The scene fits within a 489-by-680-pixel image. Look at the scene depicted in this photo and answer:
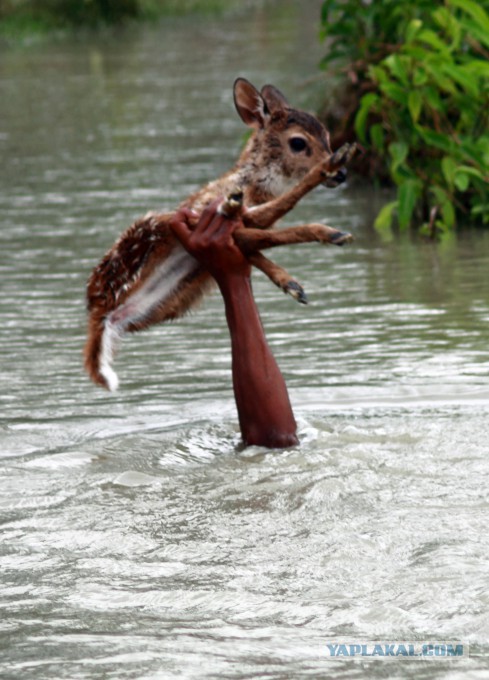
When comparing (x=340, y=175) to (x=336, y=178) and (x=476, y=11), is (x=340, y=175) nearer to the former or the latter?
(x=336, y=178)

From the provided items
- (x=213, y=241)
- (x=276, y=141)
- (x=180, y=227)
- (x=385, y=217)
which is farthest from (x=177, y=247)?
(x=385, y=217)

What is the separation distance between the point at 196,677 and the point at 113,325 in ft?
7.14

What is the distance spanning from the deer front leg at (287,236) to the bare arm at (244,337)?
0.14 ft

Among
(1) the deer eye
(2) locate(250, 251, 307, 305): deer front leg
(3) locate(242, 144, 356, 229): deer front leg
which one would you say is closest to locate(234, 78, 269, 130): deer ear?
(1) the deer eye

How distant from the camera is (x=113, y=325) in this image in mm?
5277

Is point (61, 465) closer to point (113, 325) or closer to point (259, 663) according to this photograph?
point (113, 325)

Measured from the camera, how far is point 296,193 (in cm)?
470

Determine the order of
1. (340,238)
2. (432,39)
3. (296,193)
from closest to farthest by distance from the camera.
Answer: (340,238)
(296,193)
(432,39)

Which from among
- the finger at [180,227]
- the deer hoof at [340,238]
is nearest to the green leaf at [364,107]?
the finger at [180,227]

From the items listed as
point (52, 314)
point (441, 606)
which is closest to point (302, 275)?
point (52, 314)

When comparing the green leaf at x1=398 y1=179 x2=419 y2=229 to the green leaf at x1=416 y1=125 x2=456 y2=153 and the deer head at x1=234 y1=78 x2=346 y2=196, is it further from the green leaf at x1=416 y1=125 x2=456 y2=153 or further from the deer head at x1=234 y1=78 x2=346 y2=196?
the deer head at x1=234 y1=78 x2=346 y2=196

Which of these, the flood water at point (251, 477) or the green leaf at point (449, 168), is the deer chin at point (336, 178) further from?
the green leaf at point (449, 168)

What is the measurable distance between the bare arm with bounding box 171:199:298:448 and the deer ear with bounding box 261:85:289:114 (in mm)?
633

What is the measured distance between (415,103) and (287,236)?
15.3ft
